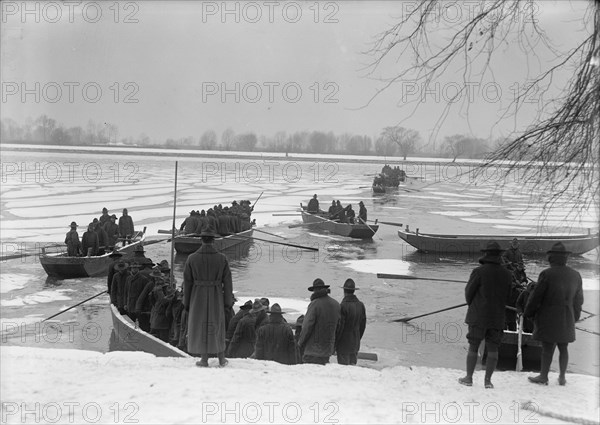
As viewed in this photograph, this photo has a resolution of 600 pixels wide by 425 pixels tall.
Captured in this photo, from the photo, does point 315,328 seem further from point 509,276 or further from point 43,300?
point 43,300

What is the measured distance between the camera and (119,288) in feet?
35.8

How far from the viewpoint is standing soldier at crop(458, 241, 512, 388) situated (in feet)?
18.7

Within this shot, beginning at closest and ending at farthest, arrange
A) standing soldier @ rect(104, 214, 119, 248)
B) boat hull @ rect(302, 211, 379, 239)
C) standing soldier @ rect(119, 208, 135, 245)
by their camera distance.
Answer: standing soldier @ rect(104, 214, 119, 248) → standing soldier @ rect(119, 208, 135, 245) → boat hull @ rect(302, 211, 379, 239)

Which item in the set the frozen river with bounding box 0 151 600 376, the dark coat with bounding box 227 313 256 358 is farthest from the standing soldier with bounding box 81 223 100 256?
the dark coat with bounding box 227 313 256 358

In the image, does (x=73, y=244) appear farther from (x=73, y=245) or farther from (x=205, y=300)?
(x=205, y=300)

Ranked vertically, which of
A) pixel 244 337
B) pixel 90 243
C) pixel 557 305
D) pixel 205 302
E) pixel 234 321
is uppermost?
pixel 557 305

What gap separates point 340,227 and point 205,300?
2321 cm

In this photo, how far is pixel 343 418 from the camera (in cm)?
472

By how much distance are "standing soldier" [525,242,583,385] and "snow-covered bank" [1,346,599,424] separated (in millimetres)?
388

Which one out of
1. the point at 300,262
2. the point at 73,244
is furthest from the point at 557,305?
the point at 300,262

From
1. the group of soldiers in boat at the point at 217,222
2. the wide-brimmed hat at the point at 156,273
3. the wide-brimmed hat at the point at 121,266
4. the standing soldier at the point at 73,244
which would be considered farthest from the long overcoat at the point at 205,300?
the group of soldiers in boat at the point at 217,222

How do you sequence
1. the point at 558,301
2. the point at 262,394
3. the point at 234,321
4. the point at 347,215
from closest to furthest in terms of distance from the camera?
the point at 262,394, the point at 558,301, the point at 234,321, the point at 347,215

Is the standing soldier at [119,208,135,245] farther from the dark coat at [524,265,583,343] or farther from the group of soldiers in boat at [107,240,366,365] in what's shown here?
the dark coat at [524,265,583,343]

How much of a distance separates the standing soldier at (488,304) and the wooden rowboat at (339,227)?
855 inches
